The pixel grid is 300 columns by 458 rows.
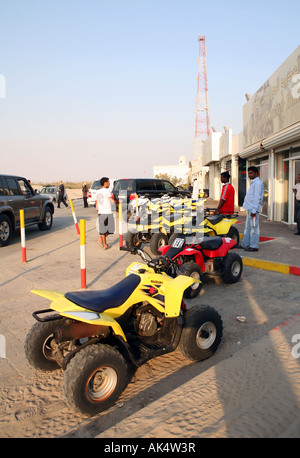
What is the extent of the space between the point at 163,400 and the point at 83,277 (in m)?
3.56

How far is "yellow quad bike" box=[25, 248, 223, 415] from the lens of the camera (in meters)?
2.82

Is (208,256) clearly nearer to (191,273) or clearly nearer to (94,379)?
(191,273)

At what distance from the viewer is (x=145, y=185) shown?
15.5 m

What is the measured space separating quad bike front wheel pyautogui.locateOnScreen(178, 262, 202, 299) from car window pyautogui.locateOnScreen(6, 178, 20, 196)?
7.78 meters

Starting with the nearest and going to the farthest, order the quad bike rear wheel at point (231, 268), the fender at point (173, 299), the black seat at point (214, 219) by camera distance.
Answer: the fender at point (173, 299) → the quad bike rear wheel at point (231, 268) → the black seat at point (214, 219)

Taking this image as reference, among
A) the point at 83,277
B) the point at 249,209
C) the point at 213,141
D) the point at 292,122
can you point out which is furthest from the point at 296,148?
the point at 213,141

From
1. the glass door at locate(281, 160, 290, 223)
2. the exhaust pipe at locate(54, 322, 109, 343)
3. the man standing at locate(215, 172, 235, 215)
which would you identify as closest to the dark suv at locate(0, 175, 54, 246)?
the man standing at locate(215, 172, 235, 215)

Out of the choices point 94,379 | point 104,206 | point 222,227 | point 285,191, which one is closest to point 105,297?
point 94,379

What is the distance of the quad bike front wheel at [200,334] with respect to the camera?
346 cm

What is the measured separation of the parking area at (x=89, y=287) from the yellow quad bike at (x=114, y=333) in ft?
0.58

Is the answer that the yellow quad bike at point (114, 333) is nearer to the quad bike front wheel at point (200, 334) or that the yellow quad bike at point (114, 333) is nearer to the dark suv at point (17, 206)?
the quad bike front wheel at point (200, 334)

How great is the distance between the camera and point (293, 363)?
340cm

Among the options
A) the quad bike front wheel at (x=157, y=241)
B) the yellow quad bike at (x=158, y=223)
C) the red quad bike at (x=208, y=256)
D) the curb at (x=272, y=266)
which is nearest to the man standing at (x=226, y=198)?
the yellow quad bike at (x=158, y=223)

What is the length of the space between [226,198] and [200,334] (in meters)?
5.96
